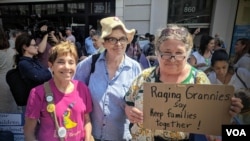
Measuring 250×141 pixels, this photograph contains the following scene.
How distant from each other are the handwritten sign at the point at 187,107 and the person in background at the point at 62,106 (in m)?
0.56

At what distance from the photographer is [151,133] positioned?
142cm

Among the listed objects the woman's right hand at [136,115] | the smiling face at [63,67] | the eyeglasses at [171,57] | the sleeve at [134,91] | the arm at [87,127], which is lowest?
the arm at [87,127]

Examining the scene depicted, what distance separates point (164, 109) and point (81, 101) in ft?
2.16

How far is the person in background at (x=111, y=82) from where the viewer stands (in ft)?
5.68

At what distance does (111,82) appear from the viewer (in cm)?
176

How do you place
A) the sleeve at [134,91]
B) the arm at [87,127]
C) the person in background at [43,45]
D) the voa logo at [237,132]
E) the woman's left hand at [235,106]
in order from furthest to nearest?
the person in background at [43,45], the arm at [87,127], the sleeve at [134,91], the woman's left hand at [235,106], the voa logo at [237,132]

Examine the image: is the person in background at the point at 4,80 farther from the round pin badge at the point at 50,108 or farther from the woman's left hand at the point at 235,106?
the woman's left hand at the point at 235,106

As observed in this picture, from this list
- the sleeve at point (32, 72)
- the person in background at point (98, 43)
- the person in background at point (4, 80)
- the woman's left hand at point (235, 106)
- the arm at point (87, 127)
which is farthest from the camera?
the person in background at point (4, 80)

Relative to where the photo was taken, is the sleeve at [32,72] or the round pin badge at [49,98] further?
the sleeve at [32,72]

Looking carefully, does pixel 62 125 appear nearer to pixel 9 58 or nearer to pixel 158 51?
pixel 158 51

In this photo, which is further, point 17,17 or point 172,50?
point 17,17

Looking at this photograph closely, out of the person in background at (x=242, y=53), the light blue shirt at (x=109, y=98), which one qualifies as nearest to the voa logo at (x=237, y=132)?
the light blue shirt at (x=109, y=98)

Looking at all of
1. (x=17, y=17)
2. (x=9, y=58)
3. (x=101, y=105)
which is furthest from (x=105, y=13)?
(x=101, y=105)

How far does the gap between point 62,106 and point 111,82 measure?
0.40 m
